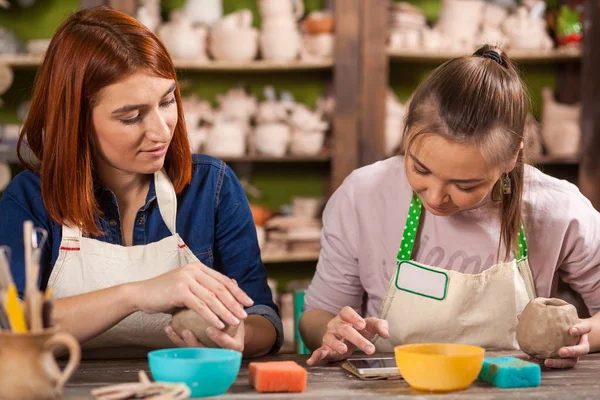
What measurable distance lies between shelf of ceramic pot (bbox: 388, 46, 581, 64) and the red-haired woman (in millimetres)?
2042

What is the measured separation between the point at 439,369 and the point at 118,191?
0.91 meters

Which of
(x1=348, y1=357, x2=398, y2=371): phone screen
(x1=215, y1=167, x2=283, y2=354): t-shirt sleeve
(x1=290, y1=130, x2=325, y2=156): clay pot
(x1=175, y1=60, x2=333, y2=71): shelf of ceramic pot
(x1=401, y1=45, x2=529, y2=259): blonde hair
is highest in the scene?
(x1=175, y1=60, x2=333, y2=71): shelf of ceramic pot

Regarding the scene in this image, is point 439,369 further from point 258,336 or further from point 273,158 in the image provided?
point 273,158

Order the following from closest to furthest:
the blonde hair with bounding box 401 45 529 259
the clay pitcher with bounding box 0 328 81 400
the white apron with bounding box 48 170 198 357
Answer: the clay pitcher with bounding box 0 328 81 400, the blonde hair with bounding box 401 45 529 259, the white apron with bounding box 48 170 198 357

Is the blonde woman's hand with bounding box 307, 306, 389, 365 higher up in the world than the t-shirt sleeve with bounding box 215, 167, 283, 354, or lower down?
lower down

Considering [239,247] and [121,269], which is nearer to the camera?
[121,269]

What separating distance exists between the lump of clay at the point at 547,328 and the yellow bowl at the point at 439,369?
0.22 metres

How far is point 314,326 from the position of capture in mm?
1728

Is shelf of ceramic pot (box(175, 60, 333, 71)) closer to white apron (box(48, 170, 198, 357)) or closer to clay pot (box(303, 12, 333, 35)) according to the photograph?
clay pot (box(303, 12, 333, 35))

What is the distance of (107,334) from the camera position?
170cm

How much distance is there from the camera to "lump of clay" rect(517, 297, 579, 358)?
1389mm

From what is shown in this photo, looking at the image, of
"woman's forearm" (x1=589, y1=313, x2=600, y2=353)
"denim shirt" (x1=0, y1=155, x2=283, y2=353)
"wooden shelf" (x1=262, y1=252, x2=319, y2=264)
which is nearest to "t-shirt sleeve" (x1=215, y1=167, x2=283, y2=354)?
"denim shirt" (x1=0, y1=155, x2=283, y2=353)

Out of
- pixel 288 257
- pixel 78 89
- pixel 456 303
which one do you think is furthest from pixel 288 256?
pixel 78 89

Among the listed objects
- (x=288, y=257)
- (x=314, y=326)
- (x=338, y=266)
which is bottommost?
(x=288, y=257)
